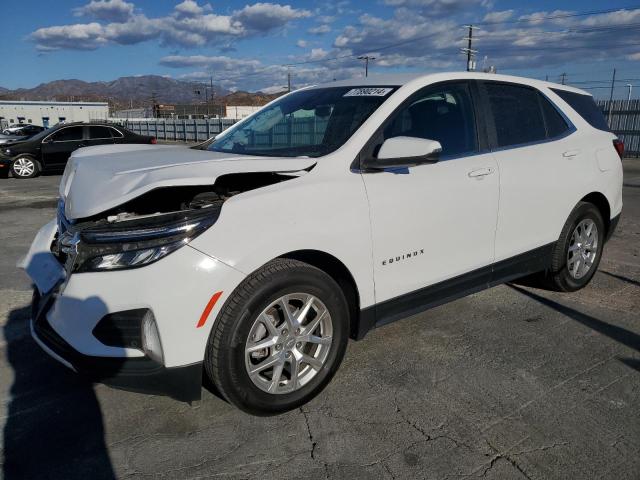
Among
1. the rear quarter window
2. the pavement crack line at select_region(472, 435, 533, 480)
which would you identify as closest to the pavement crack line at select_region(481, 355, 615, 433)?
the pavement crack line at select_region(472, 435, 533, 480)

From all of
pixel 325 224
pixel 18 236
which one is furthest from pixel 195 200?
pixel 18 236

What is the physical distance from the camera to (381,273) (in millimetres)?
2969

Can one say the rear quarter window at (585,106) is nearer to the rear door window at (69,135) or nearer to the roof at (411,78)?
the roof at (411,78)

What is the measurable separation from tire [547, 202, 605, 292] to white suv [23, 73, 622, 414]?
57 mm

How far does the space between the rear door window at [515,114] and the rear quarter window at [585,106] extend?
427 millimetres

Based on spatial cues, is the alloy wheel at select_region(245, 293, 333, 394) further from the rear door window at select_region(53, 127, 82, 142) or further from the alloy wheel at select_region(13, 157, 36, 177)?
the alloy wheel at select_region(13, 157, 36, 177)

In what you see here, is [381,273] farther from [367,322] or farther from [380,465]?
[380,465]

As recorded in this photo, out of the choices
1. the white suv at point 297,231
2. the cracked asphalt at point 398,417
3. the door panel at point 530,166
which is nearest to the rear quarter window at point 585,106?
the door panel at point 530,166

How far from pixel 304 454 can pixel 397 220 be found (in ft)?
4.43

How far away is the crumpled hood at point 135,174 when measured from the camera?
2.46 meters

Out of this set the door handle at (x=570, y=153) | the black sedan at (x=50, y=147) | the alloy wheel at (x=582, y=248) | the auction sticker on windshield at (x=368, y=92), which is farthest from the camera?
the black sedan at (x=50, y=147)

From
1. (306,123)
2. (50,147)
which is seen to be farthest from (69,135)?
(306,123)

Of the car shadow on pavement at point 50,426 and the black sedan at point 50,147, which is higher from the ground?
the black sedan at point 50,147

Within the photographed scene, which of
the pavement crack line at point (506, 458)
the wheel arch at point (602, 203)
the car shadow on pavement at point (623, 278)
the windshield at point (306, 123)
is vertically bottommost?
the pavement crack line at point (506, 458)
